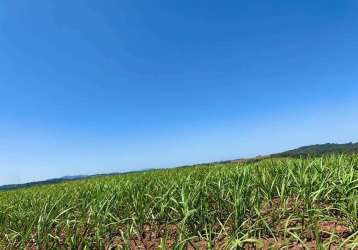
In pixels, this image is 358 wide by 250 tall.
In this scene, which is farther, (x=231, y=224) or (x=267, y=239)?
(x=231, y=224)

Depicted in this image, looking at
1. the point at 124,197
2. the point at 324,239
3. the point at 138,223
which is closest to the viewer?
the point at 324,239

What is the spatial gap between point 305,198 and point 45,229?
3.33 metres

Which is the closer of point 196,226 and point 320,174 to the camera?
point 196,226

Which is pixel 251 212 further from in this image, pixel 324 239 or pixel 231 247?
pixel 231 247

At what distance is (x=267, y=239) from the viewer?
4473 mm

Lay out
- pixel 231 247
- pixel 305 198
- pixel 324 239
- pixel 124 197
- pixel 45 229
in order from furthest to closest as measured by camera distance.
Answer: pixel 124 197 → pixel 45 229 → pixel 305 198 → pixel 324 239 → pixel 231 247

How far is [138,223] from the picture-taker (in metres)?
5.79

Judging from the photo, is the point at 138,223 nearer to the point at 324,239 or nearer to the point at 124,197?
the point at 124,197

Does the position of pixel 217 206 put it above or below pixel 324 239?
above

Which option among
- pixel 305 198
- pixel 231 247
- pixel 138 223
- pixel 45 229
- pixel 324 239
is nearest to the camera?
pixel 231 247

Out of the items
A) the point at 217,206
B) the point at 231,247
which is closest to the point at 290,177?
the point at 217,206

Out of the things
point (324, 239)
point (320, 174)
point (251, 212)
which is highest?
point (320, 174)

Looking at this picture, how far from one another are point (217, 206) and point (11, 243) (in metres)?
2.83

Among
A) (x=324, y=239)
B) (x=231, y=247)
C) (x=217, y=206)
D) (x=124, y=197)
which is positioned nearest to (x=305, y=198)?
(x=324, y=239)
